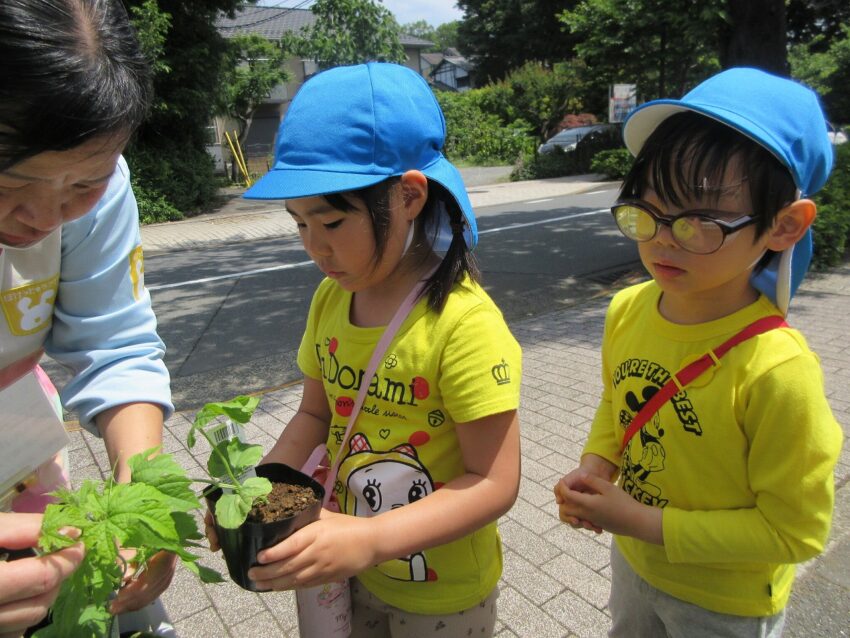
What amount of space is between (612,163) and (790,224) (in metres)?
19.3

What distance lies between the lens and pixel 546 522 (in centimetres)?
296

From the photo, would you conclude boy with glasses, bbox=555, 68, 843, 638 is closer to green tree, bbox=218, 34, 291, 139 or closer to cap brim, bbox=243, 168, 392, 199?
cap brim, bbox=243, 168, 392, 199

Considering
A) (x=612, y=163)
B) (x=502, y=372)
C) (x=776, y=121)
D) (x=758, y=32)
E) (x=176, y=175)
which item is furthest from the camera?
(x=612, y=163)

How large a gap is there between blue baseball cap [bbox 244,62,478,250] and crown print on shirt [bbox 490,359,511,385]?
388 mm

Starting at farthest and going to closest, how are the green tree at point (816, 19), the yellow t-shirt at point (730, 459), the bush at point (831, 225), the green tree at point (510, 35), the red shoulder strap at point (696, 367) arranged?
the green tree at point (510, 35)
the green tree at point (816, 19)
the bush at point (831, 225)
the red shoulder strap at point (696, 367)
the yellow t-shirt at point (730, 459)

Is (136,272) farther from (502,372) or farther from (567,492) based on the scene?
(567,492)

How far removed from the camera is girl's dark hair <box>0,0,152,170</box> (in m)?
0.90

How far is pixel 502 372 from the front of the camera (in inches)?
52.8

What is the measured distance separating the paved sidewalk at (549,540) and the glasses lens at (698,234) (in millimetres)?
1582

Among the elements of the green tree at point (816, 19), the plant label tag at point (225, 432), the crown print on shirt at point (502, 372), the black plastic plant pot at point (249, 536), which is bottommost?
the black plastic plant pot at point (249, 536)

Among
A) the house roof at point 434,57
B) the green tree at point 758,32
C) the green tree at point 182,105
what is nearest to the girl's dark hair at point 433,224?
the green tree at point 758,32

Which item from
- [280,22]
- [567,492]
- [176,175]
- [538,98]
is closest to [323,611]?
[567,492]

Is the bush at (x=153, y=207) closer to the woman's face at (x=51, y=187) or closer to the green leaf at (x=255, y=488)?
the woman's face at (x=51, y=187)

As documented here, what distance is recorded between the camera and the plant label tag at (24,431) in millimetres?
1233
